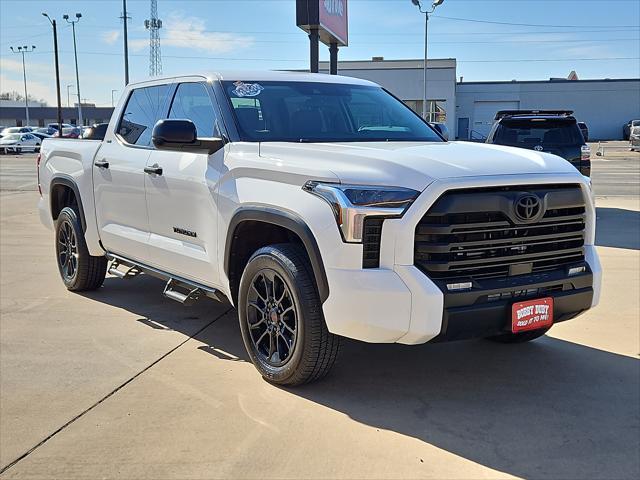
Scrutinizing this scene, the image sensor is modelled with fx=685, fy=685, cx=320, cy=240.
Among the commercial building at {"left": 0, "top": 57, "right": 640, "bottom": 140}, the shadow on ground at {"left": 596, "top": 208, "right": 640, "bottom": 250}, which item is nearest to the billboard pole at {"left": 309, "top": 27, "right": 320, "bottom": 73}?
the shadow on ground at {"left": 596, "top": 208, "right": 640, "bottom": 250}

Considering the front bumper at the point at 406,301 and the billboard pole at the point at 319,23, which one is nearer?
the front bumper at the point at 406,301

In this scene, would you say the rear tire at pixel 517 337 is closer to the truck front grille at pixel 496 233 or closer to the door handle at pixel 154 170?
the truck front grille at pixel 496 233

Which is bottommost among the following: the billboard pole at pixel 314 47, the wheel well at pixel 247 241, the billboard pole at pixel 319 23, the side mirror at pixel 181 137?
the wheel well at pixel 247 241

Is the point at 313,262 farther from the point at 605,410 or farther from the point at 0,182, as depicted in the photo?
the point at 0,182

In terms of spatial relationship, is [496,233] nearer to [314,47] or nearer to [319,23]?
[319,23]

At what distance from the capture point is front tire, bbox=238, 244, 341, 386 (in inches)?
155

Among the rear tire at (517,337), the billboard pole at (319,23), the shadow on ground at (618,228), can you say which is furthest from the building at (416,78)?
the rear tire at (517,337)

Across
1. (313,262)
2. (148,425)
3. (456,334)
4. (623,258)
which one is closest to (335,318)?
(313,262)

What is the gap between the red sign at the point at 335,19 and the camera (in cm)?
1406

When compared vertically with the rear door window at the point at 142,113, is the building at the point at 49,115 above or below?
above

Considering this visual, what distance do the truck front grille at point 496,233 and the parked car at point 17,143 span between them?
43.1 metres

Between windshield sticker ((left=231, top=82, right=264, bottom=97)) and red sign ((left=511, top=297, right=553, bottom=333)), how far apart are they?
2.43 m

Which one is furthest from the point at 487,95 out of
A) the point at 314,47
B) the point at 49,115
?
the point at 49,115

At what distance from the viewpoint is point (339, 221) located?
3.64 metres
